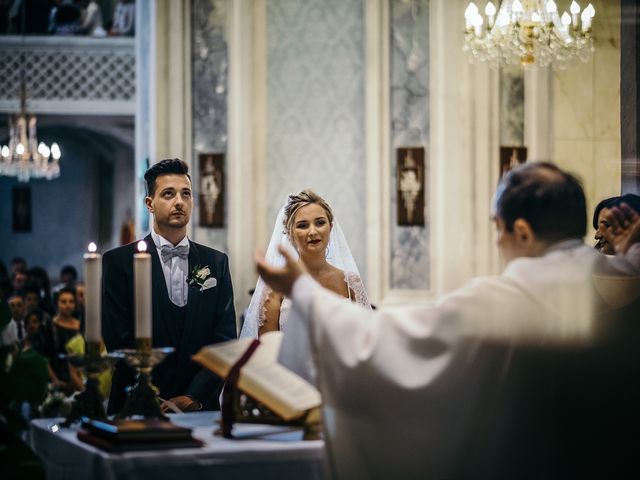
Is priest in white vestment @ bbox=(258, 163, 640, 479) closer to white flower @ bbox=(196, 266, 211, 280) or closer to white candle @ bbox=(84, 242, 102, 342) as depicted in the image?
white candle @ bbox=(84, 242, 102, 342)

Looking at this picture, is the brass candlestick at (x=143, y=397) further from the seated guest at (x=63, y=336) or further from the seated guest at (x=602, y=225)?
the seated guest at (x=63, y=336)

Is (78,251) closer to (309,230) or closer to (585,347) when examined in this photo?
(309,230)

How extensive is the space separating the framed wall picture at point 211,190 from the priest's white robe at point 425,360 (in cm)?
630

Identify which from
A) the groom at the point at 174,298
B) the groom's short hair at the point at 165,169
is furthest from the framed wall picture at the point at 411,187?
the groom's short hair at the point at 165,169

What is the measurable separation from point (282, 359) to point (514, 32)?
539 cm

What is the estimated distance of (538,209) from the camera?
2.73m

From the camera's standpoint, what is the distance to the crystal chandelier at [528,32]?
25.1ft

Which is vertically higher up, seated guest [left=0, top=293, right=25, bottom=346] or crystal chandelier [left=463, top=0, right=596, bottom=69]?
crystal chandelier [left=463, top=0, right=596, bottom=69]

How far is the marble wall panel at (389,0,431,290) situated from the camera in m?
8.95

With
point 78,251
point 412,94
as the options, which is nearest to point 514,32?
point 412,94

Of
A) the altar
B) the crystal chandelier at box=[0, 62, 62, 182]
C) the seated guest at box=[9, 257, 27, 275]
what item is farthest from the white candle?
the crystal chandelier at box=[0, 62, 62, 182]

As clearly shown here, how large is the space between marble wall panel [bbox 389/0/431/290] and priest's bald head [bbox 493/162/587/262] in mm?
6174

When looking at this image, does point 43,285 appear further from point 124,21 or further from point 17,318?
point 124,21

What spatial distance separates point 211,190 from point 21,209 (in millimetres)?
14358
